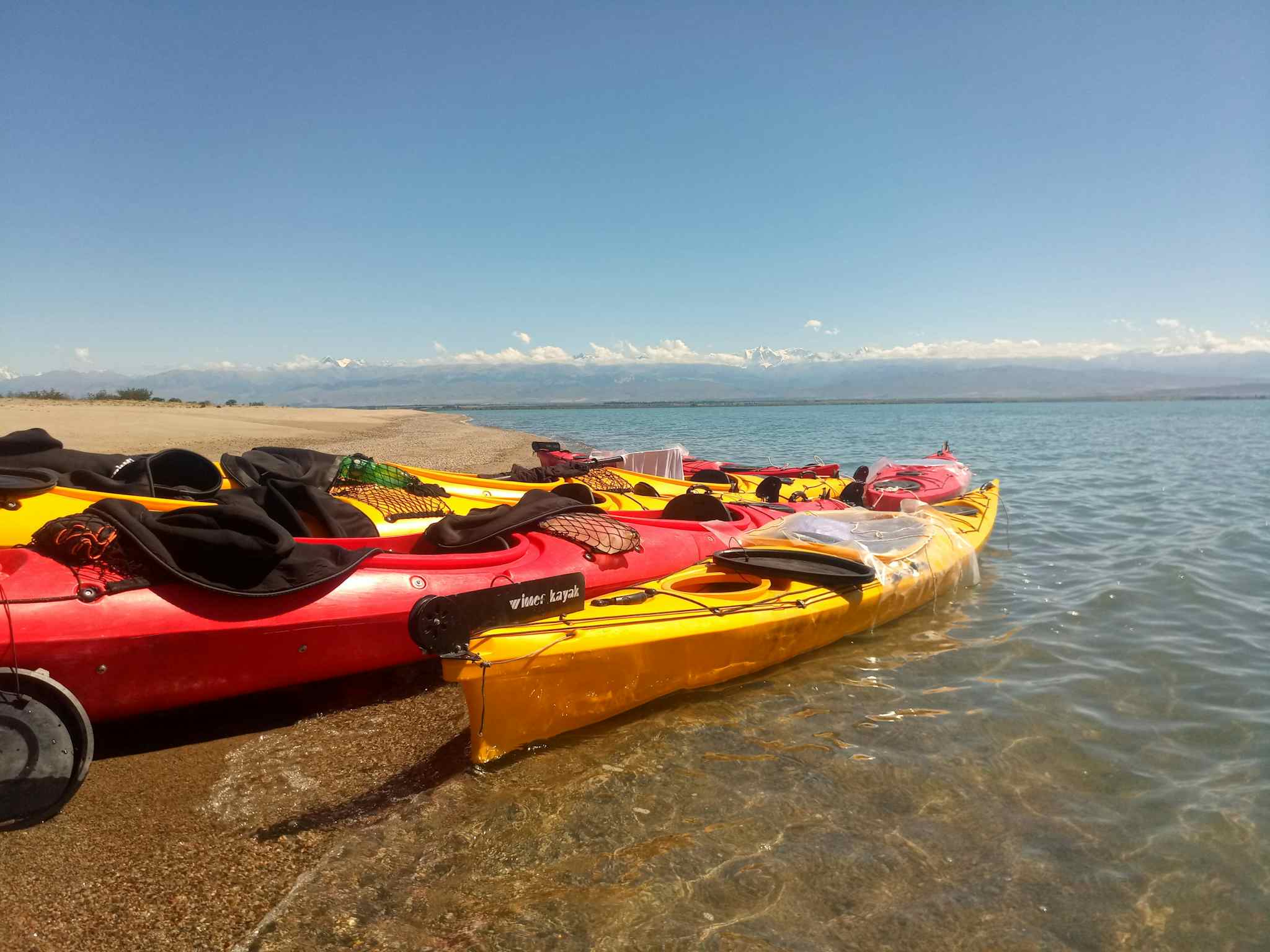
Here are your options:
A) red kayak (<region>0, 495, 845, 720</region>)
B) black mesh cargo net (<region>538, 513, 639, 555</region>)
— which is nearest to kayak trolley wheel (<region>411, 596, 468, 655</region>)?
red kayak (<region>0, 495, 845, 720</region>)

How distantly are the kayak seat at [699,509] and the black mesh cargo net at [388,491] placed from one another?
2081 mm

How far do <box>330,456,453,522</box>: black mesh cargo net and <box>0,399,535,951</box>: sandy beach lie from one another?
57.1 inches

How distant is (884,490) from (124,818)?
348 inches

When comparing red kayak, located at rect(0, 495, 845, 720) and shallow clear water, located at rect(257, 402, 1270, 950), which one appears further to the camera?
red kayak, located at rect(0, 495, 845, 720)

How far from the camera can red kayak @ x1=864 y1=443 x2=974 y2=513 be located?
9266mm

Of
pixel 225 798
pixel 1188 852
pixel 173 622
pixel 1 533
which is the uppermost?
pixel 1 533

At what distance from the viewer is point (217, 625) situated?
11.2 feet

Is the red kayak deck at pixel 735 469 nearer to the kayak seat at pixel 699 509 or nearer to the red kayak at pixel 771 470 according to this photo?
the red kayak at pixel 771 470

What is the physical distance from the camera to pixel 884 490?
9586 millimetres

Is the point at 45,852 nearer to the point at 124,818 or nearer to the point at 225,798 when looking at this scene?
the point at 124,818

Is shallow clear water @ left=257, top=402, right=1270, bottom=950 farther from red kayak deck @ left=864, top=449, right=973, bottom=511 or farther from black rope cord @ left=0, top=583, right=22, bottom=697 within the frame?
red kayak deck @ left=864, top=449, right=973, bottom=511

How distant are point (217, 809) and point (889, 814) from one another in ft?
9.71

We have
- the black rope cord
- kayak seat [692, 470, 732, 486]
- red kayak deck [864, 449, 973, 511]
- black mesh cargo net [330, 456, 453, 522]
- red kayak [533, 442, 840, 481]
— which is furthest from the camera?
red kayak [533, 442, 840, 481]

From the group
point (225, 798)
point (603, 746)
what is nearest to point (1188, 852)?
point (603, 746)
